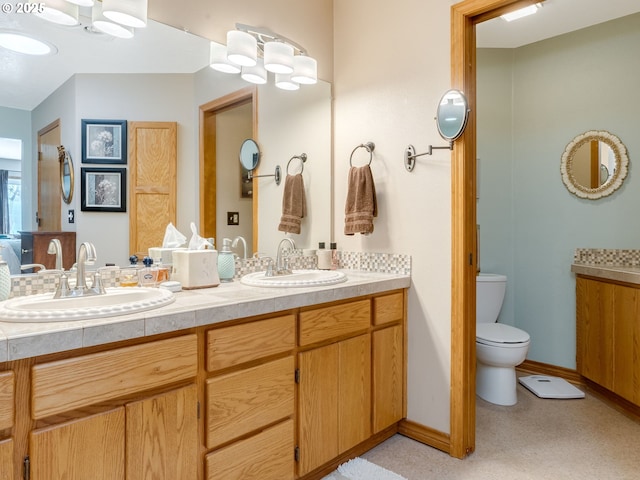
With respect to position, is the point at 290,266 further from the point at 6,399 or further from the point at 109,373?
the point at 6,399

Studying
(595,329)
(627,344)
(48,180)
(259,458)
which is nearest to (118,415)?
(259,458)

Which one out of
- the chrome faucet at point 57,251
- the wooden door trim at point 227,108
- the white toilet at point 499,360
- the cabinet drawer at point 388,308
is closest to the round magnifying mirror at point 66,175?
the chrome faucet at point 57,251

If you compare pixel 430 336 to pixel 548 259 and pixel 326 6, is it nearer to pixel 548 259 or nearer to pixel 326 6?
pixel 548 259

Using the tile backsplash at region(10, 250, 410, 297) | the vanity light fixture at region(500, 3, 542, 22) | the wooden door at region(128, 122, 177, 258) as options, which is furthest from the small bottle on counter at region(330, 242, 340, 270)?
the vanity light fixture at region(500, 3, 542, 22)

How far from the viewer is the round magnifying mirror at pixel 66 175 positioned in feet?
5.22

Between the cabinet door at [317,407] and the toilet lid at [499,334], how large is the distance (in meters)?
1.24

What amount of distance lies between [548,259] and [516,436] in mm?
1418

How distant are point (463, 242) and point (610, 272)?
1.29 meters

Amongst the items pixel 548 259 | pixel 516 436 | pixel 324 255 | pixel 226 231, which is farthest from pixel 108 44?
pixel 548 259

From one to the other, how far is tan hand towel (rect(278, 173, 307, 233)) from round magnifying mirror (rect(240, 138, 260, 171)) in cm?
23

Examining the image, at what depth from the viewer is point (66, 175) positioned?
1606mm

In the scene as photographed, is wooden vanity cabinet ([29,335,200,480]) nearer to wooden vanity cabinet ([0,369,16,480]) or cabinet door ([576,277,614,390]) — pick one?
wooden vanity cabinet ([0,369,16,480])

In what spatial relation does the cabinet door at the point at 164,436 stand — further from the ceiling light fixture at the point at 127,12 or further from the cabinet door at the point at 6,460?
the ceiling light fixture at the point at 127,12

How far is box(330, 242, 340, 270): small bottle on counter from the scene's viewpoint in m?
2.43
